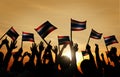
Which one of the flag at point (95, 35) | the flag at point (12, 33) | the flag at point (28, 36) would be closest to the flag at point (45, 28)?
the flag at point (12, 33)

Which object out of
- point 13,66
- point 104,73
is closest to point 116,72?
point 104,73

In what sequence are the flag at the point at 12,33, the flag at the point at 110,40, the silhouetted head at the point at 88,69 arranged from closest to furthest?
1. the silhouetted head at the point at 88,69
2. the flag at the point at 12,33
3. the flag at the point at 110,40

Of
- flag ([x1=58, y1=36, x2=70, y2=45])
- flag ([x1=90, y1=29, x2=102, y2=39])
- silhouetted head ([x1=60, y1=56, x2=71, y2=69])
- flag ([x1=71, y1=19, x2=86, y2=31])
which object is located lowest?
silhouetted head ([x1=60, y1=56, x2=71, y2=69])

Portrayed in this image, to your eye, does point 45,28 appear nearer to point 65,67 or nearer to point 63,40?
point 63,40

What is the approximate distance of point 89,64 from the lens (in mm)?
7113

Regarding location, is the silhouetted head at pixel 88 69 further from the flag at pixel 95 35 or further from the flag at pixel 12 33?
the flag at pixel 95 35

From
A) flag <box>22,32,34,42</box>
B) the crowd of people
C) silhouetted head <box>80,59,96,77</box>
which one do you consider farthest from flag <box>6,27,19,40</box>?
silhouetted head <box>80,59,96,77</box>

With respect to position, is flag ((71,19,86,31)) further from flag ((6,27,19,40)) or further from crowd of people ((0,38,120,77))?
crowd of people ((0,38,120,77))

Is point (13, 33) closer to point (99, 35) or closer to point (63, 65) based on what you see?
point (99, 35)

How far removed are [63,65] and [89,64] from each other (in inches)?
25.1

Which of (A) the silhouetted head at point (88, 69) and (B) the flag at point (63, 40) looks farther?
(B) the flag at point (63, 40)

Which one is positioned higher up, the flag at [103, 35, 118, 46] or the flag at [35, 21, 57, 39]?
the flag at [35, 21, 57, 39]

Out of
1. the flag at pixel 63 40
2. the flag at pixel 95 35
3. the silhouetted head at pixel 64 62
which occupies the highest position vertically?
the flag at pixel 95 35

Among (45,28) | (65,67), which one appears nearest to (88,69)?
(65,67)
